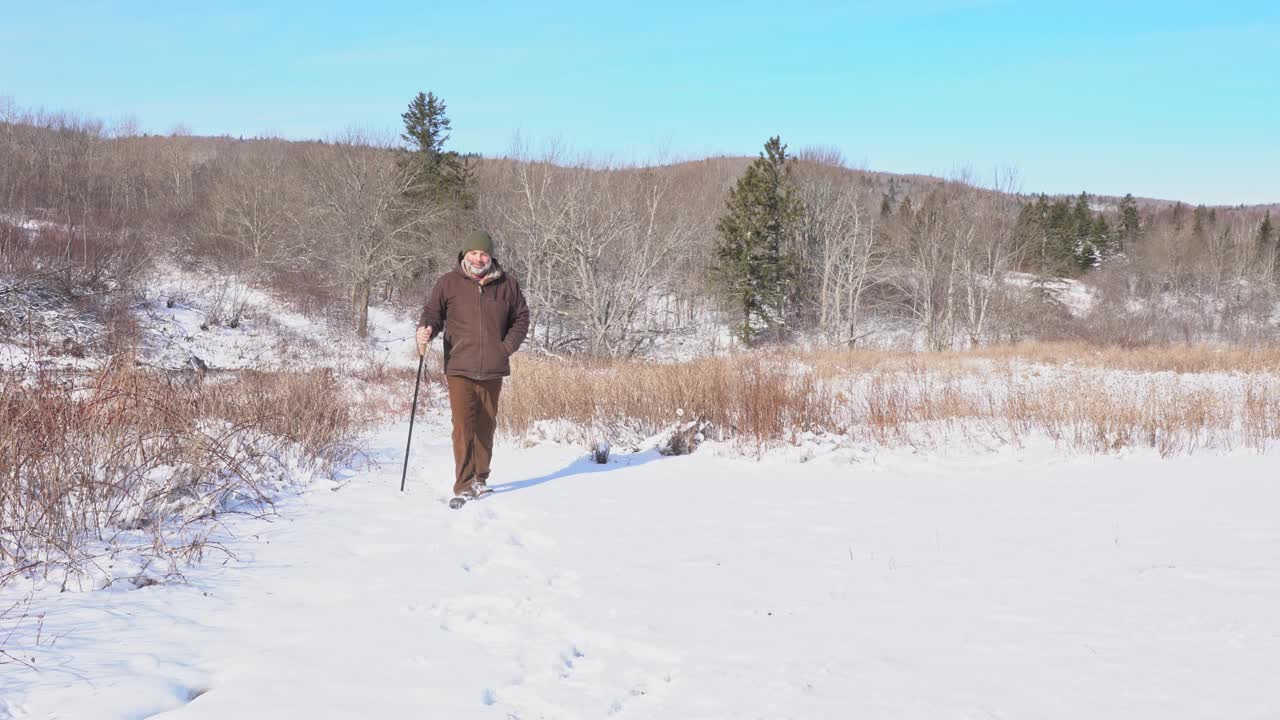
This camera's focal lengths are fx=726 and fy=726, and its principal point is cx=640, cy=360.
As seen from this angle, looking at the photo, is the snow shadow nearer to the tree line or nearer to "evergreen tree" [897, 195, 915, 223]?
the tree line

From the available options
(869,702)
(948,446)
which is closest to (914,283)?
(948,446)

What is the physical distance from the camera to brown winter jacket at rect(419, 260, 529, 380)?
5555 millimetres

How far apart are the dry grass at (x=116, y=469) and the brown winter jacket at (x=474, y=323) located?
5.37ft

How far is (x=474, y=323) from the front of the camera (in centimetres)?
558

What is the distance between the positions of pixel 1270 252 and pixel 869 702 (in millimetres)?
73747

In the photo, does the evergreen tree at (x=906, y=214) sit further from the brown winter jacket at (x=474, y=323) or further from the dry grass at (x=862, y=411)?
the brown winter jacket at (x=474, y=323)

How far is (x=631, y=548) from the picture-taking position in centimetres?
421

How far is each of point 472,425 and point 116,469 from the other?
2229mm

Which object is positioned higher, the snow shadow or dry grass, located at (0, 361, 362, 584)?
dry grass, located at (0, 361, 362, 584)

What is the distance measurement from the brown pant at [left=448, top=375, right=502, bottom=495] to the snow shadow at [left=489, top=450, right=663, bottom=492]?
1.16 feet

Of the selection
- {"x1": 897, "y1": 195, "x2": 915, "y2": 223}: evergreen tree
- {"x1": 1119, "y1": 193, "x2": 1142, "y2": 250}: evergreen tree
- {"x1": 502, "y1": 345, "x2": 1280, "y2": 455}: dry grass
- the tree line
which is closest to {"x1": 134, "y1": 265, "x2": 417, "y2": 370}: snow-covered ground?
the tree line

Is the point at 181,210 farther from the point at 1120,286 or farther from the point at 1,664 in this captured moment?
the point at 1120,286

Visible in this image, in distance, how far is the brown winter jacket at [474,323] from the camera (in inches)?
219

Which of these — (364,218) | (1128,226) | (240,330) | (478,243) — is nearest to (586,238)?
(364,218)
